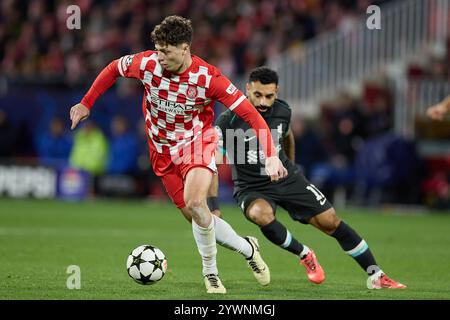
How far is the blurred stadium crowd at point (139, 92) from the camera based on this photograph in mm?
20016

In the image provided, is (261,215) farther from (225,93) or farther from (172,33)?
(172,33)

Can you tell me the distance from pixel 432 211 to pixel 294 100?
4.59m

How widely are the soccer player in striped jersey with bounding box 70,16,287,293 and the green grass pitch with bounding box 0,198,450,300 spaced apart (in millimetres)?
631

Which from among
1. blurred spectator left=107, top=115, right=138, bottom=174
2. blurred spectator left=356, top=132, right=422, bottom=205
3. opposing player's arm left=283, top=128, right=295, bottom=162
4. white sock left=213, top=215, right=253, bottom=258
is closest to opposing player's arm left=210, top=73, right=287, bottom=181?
white sock left=213, top=215, right=253, bottom=258

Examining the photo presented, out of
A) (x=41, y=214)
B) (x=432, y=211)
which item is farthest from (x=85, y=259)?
(x=432, y=211)

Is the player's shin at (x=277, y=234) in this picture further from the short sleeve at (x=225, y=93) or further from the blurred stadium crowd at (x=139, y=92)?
the blurred stadium crowd at (x=139, y=92)

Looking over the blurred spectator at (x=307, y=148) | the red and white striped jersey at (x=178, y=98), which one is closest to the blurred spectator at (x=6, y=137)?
the blurred spectator at (x=307, y=148)

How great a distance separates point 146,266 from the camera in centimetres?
823

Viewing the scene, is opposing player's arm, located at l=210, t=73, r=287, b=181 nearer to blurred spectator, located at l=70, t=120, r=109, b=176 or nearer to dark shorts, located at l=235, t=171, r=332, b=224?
dark shorts, located at l=235, t=171, r=332, b=224

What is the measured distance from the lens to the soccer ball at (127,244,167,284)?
8195 millimetres

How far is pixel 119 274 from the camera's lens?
9398 millimetres

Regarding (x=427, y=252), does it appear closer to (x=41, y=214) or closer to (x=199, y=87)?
(x=199, y=87)

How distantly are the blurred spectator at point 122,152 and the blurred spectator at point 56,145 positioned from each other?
1056 millimetres

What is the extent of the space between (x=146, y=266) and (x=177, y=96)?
1.45 meters
